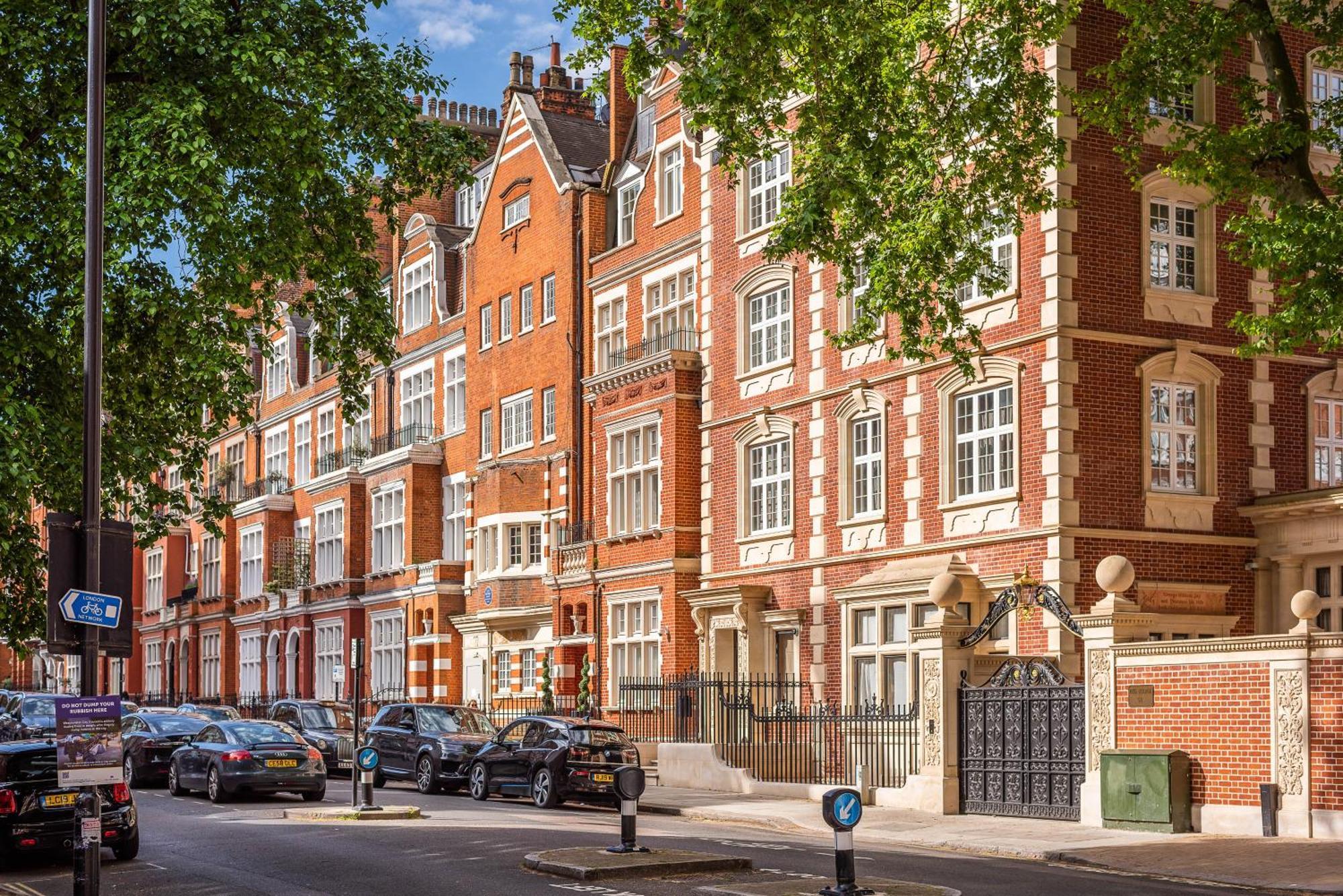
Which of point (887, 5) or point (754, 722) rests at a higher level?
point (887, 5)

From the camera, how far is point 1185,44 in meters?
23.1

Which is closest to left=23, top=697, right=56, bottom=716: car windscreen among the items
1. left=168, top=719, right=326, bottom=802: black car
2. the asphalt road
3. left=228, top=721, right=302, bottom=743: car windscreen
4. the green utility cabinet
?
left=168, top=719, right=326, bottom=802: black car

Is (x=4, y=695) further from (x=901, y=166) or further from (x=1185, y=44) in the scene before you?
(x=1185, y=44)

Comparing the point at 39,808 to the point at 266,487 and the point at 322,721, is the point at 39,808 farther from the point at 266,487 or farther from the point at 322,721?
the point at 266,487

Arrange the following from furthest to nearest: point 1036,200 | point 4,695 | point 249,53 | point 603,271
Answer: point 4,695 → point 603,271 → point 1036,200 → point 249,53

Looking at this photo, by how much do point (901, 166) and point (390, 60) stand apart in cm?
774

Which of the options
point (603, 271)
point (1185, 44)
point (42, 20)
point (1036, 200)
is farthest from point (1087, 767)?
point (603, 271)

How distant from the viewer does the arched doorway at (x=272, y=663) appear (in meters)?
62.7

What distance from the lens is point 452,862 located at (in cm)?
1909

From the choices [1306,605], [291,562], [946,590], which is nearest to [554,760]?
[946,590]

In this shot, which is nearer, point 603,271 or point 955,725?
point 955,725

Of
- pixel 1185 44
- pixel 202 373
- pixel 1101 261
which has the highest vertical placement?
pixel 1185 44

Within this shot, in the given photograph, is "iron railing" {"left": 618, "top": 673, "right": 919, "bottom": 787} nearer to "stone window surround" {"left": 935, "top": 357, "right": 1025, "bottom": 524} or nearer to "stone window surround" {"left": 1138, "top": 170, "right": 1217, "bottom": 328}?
"stone window surround" {"left": 935, "top": 357, "right": 1025, "bottom": 524}

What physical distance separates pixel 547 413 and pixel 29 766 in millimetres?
27280
